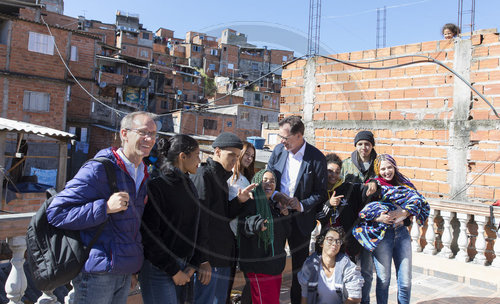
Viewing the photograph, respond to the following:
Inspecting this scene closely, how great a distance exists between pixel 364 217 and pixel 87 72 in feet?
92.8

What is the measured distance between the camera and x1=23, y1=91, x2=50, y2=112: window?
20797mm

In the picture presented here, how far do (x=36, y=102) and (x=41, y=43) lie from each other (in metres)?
3.37

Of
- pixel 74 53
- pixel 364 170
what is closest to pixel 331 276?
pixel 364 170

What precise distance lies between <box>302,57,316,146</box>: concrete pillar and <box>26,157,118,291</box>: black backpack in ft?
17.6

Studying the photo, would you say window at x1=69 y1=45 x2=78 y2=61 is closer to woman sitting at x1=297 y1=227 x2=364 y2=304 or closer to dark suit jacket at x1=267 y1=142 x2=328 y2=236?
dark suit jacket at x1=267 y1=142 x2=328 y2=236

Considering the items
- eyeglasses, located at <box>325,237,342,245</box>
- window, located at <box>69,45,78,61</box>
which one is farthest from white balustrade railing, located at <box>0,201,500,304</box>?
window, located at <box>69,45,78,61</box>

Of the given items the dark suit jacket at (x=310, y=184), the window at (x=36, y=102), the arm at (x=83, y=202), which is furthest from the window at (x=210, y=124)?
the arm at (x=83, y=202)

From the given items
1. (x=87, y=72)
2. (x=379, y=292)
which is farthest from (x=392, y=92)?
(x=87, y=72)

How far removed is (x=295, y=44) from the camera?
553 centimetres

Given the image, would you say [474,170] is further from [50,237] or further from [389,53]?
[50,237]

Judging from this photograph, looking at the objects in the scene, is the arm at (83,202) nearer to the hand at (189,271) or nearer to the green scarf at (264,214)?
the hand at (189,271)

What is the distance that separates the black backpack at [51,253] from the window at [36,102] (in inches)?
870

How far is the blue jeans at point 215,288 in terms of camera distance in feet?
9.10

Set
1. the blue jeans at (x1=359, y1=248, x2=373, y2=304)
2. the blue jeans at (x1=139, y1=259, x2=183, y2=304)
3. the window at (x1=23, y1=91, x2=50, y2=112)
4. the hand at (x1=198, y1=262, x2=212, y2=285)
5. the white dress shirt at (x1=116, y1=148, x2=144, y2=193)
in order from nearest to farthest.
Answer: the white dress shirt at (x1=116, y1=148, x2=144, y2=193) < the blue jeans at (x1=139, y1=259, x2=183, y2=304) < the hand at (x1=198, y1=262, x2=212, y2=285) < the blue jeans at (x1=359, y1=248, x2=373, y2=304) < the window at (x1=23, y1=91, x2=50, y2=112)
